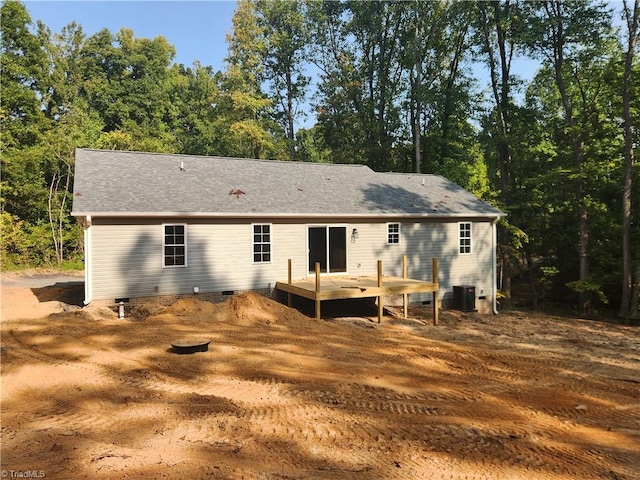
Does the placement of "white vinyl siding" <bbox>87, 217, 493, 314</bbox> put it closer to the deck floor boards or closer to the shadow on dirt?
the deck floor boards

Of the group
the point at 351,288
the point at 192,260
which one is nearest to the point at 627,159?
the point at 351,288

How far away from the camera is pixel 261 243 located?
45.3ft

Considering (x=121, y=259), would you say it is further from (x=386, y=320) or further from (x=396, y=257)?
(x=396, y=257)

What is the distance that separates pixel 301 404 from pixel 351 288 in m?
6.74

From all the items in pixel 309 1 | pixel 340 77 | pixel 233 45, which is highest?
pixel 309 1

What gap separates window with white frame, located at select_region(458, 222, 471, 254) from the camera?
16766mm

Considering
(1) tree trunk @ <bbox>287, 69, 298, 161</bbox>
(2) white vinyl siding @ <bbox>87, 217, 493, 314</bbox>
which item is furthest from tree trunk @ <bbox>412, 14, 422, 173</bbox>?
(2) white vinyl siding @ <bbox>87, 217, 493, 314</bbox>

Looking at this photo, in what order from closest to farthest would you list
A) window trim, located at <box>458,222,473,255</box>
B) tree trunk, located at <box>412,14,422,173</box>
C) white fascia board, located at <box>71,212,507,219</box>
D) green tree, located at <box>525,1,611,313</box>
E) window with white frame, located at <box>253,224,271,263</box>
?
white fascia board, located at <box>71,212,507,219</box>, window with white frame, located at <box>253,224,271,263</box>, window trim, located at <box>458,222,473,255</box>, green tree, located at <box>525,1,611,313</box>, tree trunk, located at <box>412,14,422,173</box>

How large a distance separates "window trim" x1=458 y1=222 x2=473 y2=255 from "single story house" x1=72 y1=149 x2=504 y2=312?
1.9 inches

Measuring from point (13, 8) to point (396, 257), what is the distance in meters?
29.2

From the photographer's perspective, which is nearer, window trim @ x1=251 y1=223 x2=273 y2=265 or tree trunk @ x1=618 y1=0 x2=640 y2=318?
window trim @ x1=251 y1=223 x2=273 y2=265

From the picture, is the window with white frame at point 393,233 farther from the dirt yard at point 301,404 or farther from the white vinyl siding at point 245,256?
the dirt yard at point 301,404

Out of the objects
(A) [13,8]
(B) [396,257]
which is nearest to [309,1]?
(A) [13,8]

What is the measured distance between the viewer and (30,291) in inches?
613
